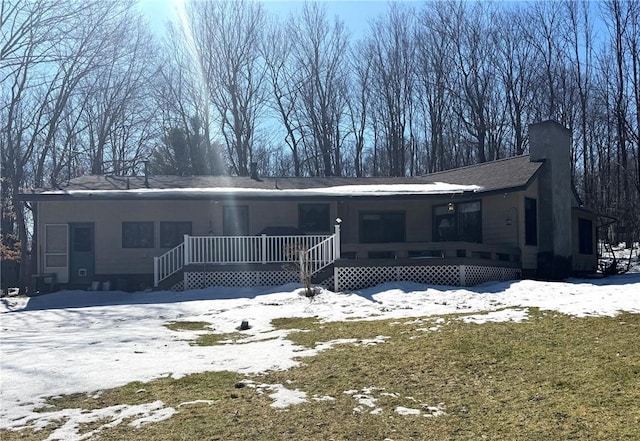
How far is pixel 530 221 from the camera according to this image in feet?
57.6

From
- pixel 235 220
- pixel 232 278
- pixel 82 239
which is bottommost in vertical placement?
pixel 232 278

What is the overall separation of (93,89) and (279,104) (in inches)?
463

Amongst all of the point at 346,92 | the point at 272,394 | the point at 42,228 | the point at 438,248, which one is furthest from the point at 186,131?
the point at 272,394

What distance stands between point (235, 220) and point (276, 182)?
2886 millimetres

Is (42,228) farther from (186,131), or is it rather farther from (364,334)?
(186,131)

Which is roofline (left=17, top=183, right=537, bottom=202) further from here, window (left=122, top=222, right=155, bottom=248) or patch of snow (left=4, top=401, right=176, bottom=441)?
patch of snow (left=4, top=401, right=176, bottom=441)

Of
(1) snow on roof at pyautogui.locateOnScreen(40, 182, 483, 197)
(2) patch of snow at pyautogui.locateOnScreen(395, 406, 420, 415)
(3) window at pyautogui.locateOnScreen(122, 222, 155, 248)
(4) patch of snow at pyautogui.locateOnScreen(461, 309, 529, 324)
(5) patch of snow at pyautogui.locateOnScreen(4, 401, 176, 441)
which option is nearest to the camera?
(5) patch of snow at pyautogui.locateOnScreen(4, 401, 176, 441)

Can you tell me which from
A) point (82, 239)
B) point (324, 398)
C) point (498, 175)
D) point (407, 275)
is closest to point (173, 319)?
point (407, 275)

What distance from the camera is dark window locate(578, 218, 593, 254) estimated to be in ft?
68.8

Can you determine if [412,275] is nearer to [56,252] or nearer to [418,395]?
[418,395]

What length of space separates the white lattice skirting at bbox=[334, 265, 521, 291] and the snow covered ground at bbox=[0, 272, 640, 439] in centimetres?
65

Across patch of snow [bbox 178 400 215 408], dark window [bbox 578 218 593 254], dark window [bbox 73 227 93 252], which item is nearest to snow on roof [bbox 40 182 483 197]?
dark window [bbox 73 227 93 252]

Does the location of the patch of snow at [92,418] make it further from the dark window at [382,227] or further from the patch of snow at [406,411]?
the dark window at [382,227]

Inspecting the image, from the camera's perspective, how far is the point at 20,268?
899 inches
